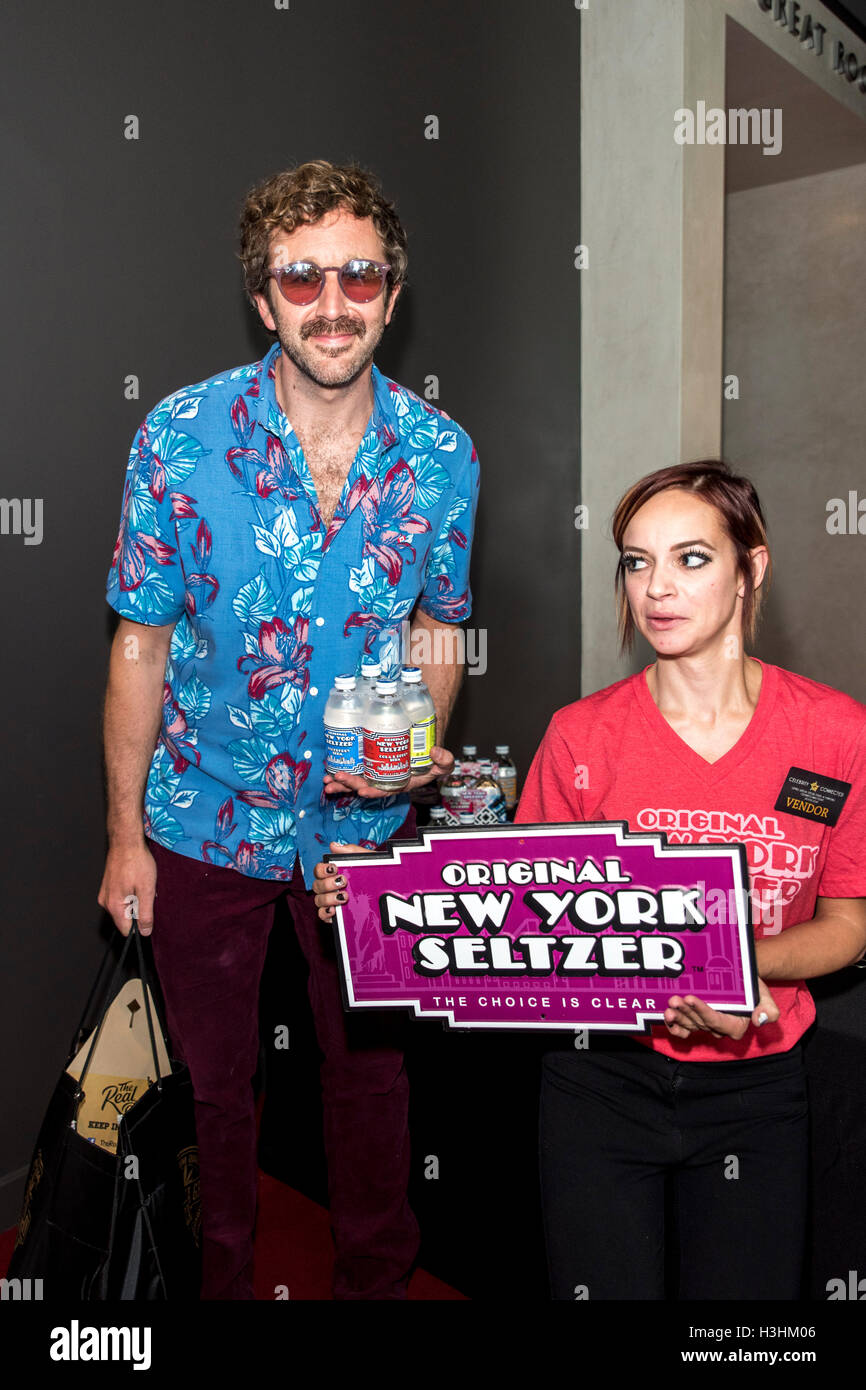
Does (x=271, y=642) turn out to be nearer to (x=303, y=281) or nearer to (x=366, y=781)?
(x=366, y=781)

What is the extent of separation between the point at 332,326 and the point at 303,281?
10cm

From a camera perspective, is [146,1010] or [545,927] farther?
[146,1010]

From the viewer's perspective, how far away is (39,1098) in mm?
2469

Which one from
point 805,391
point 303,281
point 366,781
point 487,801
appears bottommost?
point 487,801

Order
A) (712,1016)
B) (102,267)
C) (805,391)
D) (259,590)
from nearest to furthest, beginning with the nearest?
(712,1016)
(259,590)
(102,267)
(805,391)

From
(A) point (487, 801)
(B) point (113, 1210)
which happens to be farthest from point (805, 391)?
(B) point (113, 1210)

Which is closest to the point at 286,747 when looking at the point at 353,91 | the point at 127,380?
the point at 127,380

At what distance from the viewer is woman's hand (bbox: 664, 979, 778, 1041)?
140 cm

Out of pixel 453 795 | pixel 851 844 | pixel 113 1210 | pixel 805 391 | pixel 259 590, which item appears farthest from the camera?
pixel 805 391

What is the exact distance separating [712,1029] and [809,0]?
4634 mm

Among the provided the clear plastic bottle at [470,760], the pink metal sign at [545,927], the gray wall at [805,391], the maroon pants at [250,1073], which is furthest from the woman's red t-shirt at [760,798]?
the gray wall at [805,391]

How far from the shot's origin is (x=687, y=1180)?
4.80ft

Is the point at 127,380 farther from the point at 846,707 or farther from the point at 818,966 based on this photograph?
the point at 818,966

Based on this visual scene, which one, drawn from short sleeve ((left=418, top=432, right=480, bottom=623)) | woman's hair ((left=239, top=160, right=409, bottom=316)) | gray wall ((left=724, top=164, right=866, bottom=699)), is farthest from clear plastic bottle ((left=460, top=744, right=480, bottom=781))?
gray wall ((left=724, top=164, right=866, bottom=699))
